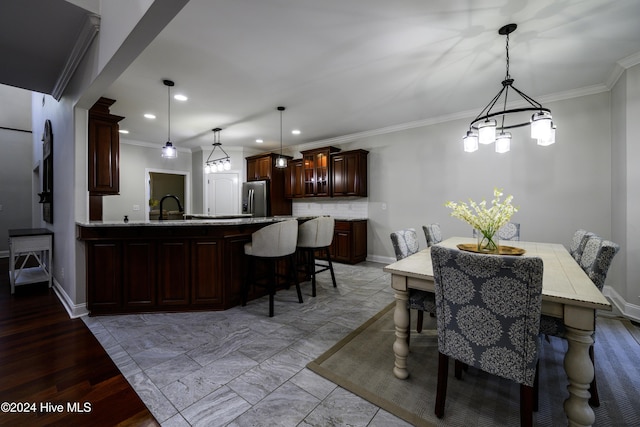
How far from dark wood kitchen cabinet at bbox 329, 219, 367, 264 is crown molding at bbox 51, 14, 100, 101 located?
162 inches

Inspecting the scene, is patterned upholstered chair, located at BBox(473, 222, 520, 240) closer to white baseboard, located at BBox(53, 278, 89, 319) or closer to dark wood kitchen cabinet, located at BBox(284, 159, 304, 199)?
dark wood kitchen cabinet, located at BBox(284, 159, 304, 199)

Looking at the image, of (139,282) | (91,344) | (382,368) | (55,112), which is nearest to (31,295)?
(139,282)

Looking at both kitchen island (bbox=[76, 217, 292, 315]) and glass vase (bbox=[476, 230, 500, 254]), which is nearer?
glass vase (bbox=[476, 230, 500, 254])

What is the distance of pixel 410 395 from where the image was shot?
1.62m

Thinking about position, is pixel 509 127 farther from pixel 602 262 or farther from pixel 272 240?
pixel 272 240

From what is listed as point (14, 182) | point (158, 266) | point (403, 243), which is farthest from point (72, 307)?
point (14, 182)

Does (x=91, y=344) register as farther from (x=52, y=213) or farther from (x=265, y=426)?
(x=52, y=213)

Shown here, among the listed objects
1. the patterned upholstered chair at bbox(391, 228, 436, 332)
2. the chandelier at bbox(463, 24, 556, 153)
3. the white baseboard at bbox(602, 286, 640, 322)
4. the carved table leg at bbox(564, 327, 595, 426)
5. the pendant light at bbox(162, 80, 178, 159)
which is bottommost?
the white baseboard at bbox(602, 286, 640, 322)

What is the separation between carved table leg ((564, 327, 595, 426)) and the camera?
47.7 inches

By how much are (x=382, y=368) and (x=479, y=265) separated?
3.77ft

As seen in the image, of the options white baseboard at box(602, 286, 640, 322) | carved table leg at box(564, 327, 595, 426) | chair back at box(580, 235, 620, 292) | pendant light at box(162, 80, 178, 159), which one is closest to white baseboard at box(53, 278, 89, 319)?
pendant light at box(162, 80, 178, 159)

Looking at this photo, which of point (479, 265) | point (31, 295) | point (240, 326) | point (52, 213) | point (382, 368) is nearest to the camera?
point (479, 265)

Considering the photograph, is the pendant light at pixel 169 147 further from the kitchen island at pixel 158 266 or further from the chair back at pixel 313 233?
the chair back at pixel 313 233

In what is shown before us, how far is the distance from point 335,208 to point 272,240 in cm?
332
